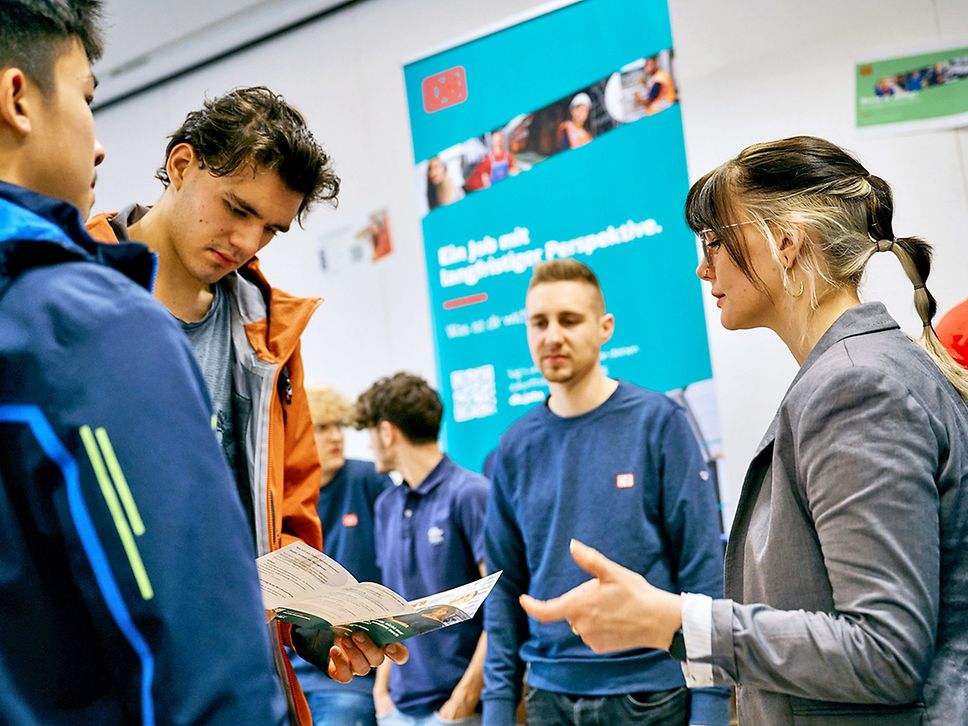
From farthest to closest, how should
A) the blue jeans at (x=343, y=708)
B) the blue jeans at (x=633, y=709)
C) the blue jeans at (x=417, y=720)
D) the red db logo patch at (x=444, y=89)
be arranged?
the red db logo patch at (x=444, y=89), the blue jeans at (x=343, y=708), the blue jeans at (x=417, y=720), the blue jeans at (x=633, y=709)

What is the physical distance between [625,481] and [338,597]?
141 centimetres

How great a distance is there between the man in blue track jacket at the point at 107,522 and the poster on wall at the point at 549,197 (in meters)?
2.85

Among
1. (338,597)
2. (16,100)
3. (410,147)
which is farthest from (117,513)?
(410,147)

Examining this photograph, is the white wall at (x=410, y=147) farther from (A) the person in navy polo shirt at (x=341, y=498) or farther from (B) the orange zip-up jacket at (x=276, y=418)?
(B) the orange zip-up jacket at (x=276, y=418)

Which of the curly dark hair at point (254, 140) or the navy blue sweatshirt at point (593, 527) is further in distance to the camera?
the navy blue sweatshirt at point (593, 527)

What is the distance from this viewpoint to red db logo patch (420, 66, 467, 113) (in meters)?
4.25

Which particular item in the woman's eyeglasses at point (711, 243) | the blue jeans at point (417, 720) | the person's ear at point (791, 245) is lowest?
the blue jeans at point (417, 720)

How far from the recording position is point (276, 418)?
2.03m

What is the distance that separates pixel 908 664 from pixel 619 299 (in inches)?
101

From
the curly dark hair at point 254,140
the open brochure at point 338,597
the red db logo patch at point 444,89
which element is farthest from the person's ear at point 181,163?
the red db logo patch at point 444,89

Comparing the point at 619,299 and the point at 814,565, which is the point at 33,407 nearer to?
the point at 814,565

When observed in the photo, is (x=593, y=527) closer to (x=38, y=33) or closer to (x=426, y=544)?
(x=426, y=544)

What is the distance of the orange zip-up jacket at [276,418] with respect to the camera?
1.95m

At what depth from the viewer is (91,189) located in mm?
1148
